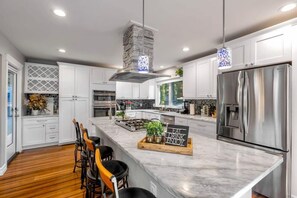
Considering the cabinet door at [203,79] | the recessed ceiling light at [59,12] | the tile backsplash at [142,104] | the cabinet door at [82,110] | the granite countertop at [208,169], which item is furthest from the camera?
the tile backsplash at [142,104]

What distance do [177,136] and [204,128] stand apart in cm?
207

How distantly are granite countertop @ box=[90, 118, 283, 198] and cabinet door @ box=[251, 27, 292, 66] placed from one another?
62.8 inches

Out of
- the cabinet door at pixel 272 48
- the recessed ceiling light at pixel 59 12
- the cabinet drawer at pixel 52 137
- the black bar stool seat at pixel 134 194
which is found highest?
the recessed ceiling light at pixel 59 12

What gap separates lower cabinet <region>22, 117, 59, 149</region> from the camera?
13.3ft

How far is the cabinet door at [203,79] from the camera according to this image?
11.6 feet

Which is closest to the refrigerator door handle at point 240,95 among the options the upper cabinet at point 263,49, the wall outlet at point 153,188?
the upper cabinet at point 263,49

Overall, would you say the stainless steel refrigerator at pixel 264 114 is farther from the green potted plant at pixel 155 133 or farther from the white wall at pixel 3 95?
the white wall at pixel 3 95

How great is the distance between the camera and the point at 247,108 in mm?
2332

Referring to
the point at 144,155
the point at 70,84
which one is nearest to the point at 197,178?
the point at 144,155

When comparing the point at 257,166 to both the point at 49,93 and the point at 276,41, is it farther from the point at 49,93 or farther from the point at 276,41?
the point at 49,93

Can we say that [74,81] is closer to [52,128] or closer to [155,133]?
[52,128]

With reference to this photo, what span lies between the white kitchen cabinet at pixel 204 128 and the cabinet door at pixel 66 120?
3479 mm

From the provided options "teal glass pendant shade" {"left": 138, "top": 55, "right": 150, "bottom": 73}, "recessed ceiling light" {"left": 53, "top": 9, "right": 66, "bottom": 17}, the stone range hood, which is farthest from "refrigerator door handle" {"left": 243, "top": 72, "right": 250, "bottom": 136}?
"recessed ceiling light" {"left": 53, "top": 9, "right": 66, "bottom": 17}

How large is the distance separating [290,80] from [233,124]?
98 centimetres
